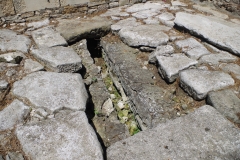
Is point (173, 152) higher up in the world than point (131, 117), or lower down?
higher up

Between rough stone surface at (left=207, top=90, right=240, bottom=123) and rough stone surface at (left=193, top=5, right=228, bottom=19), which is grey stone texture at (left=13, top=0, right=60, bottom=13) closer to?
rough stone surface at (left=193, top=5, right=228, bottom=19)

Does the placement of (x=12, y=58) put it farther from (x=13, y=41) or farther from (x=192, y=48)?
(x=192, y=48)

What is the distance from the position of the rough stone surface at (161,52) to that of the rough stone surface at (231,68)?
678 millimetres

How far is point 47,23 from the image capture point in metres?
4.01

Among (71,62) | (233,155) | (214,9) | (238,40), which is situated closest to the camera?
(233,155)

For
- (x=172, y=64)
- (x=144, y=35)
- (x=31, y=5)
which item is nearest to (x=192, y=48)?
(x=172, y=64)

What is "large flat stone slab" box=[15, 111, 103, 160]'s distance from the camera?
1822mm

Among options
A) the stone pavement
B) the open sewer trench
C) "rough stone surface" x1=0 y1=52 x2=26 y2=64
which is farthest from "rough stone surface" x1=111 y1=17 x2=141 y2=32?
"rough stone surface" x1=0 y1=52 x2=26 y2=64

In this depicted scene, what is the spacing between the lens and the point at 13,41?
334 cm

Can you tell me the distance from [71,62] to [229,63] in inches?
77.6

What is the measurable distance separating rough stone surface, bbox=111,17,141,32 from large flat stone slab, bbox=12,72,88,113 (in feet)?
4.70

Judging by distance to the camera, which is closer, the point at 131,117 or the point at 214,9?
the point at 131,117

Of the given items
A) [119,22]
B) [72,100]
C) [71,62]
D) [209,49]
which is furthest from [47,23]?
[209,49]

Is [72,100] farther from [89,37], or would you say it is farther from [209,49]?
[209,49]
